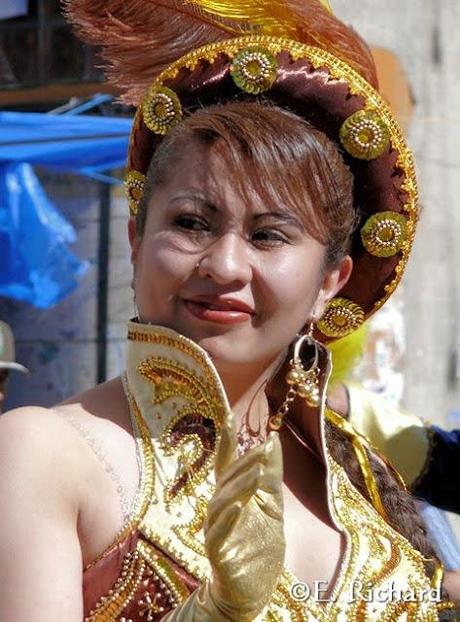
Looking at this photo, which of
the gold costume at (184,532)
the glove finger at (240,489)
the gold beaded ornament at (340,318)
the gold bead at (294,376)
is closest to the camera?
the glove finger at (240,489)

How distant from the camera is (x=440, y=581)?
196 centimetres

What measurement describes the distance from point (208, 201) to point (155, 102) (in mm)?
260

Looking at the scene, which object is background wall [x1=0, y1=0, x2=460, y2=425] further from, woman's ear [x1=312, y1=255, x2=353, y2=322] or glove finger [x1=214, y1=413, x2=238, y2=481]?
glove finger [x1=214, y1=413, x2=238, y2=481]

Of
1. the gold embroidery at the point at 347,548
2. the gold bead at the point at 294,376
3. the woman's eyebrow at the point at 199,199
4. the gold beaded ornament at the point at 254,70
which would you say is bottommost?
the gold embroidery at the point at 347,548

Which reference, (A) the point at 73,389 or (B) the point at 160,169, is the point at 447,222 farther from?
(B) the point at 160,169

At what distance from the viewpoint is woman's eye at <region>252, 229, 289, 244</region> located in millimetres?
1743

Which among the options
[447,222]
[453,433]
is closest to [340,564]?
[453,433]

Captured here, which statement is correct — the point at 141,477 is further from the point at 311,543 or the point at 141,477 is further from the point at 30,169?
the point at 30,169

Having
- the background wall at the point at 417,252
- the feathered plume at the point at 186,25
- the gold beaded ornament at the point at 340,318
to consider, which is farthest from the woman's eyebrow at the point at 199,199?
the background wall at the point at 417,252

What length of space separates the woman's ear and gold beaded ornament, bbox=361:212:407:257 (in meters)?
0.05

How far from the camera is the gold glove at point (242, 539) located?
4.56 feet

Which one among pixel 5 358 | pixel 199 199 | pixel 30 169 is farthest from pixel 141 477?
pixel 30 169

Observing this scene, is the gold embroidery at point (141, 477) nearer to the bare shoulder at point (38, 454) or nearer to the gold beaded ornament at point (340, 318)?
the bare shoulder at point (38, 454)

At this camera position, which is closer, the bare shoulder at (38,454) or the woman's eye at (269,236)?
the bare shoulder at (38,454)
